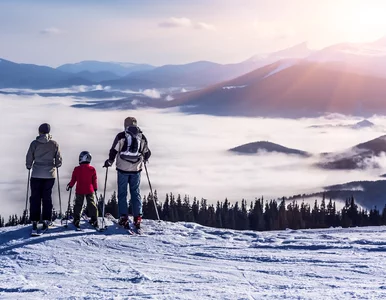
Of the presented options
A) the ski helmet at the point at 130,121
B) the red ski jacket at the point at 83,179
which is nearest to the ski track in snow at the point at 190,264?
the red ski jacket at the point at 83,179

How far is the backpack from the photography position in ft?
39.5

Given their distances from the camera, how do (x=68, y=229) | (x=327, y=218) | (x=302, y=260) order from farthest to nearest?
(x=327, y=218), (x=68, y=229), (x=302, y=260)

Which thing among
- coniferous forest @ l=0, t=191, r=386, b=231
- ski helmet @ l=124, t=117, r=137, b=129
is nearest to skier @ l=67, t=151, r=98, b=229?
ski helmet @ l=124, t=117, r=137, b=129

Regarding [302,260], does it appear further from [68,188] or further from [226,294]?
[68,188]

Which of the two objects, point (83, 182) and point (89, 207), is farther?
point (89, 207)

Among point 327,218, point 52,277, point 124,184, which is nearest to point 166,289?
point 52,277

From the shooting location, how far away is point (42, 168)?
11.6m

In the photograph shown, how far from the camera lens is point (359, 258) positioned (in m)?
9.64

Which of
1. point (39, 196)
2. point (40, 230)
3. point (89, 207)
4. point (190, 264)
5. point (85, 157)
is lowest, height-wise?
point (190, 264)

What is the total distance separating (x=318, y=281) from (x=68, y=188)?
6.73 metres

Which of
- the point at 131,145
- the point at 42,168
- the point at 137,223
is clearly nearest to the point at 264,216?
the point at 137,223

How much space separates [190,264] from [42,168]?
13.9 ft

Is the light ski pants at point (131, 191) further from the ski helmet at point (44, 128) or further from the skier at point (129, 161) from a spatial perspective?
the ski helmet at point (44, 128)

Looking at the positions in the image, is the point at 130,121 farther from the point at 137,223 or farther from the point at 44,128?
the point at 137,223
